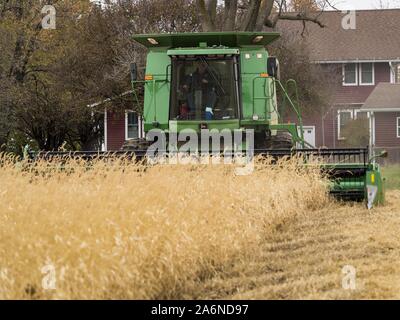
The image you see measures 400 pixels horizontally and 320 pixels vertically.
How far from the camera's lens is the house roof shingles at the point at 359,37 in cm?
3894

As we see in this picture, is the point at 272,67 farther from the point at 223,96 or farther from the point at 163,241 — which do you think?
the point at 163,241

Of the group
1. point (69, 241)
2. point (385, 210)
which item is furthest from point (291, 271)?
point (385, 210)

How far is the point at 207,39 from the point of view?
13.2m

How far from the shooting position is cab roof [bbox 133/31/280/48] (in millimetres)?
13039

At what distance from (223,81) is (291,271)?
20.0ft

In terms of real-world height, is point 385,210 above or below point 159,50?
below

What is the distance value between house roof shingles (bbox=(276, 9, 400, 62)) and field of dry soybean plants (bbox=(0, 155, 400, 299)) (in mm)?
29514

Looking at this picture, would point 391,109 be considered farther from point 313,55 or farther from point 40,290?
point 40,290

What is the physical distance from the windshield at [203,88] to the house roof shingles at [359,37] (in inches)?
997

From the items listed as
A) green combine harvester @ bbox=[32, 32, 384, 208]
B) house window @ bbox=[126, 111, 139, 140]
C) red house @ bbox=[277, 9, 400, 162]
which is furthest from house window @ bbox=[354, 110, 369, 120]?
green combine harvester @ bbox=[32, 32, 384, 208]

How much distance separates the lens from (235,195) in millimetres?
8406

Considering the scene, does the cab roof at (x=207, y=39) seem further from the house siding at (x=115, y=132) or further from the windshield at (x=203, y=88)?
the house siding at (x=115, y=132)

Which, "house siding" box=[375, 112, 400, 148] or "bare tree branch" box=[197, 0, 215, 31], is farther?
"house siding" box=[375, 112, 400, 148]

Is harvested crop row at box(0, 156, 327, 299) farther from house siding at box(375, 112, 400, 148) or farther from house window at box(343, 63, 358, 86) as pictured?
house window at box(343, 63, 358, 86)
